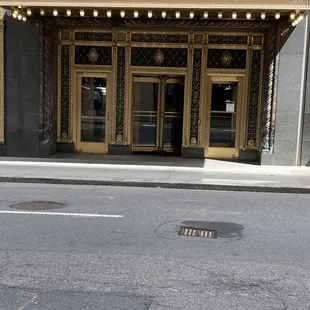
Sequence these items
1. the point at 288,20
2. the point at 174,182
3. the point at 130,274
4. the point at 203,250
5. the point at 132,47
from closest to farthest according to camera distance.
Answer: the point at 130,274 → the point at 203,250 → the point at 174,182 → the point at 288,20 → the point at 132,47

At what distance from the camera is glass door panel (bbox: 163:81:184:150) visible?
14.0 meters

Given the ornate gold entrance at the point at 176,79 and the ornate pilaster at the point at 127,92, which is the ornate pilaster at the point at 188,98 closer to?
the ornate gold entrance at the point at 176,79

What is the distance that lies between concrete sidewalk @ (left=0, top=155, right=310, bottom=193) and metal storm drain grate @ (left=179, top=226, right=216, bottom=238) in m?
3.50

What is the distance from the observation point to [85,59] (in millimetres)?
13656

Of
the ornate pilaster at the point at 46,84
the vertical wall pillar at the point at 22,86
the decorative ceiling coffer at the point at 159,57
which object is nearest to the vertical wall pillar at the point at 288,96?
the decorative ceiling coffer at the point at 159,57

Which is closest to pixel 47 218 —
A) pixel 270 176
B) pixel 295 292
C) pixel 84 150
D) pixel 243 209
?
pixel 243 209

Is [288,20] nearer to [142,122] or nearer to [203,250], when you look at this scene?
[142,122]

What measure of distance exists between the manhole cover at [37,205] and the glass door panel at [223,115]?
6.98 metres

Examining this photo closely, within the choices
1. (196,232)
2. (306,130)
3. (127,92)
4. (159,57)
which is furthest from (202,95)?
(196,232)

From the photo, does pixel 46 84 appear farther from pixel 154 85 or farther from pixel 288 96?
pixel 288 96

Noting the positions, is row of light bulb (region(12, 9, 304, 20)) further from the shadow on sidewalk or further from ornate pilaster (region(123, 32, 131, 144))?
the shadow on sidewalk

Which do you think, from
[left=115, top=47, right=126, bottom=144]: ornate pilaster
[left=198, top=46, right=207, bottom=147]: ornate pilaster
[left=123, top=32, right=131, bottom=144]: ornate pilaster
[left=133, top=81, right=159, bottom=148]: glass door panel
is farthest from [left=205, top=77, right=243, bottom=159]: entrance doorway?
[left=115, top=47, right=126, bottom=144]: ornate pilaster

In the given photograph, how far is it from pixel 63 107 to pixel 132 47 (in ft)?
9.09

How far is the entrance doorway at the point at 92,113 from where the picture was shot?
1391cm
